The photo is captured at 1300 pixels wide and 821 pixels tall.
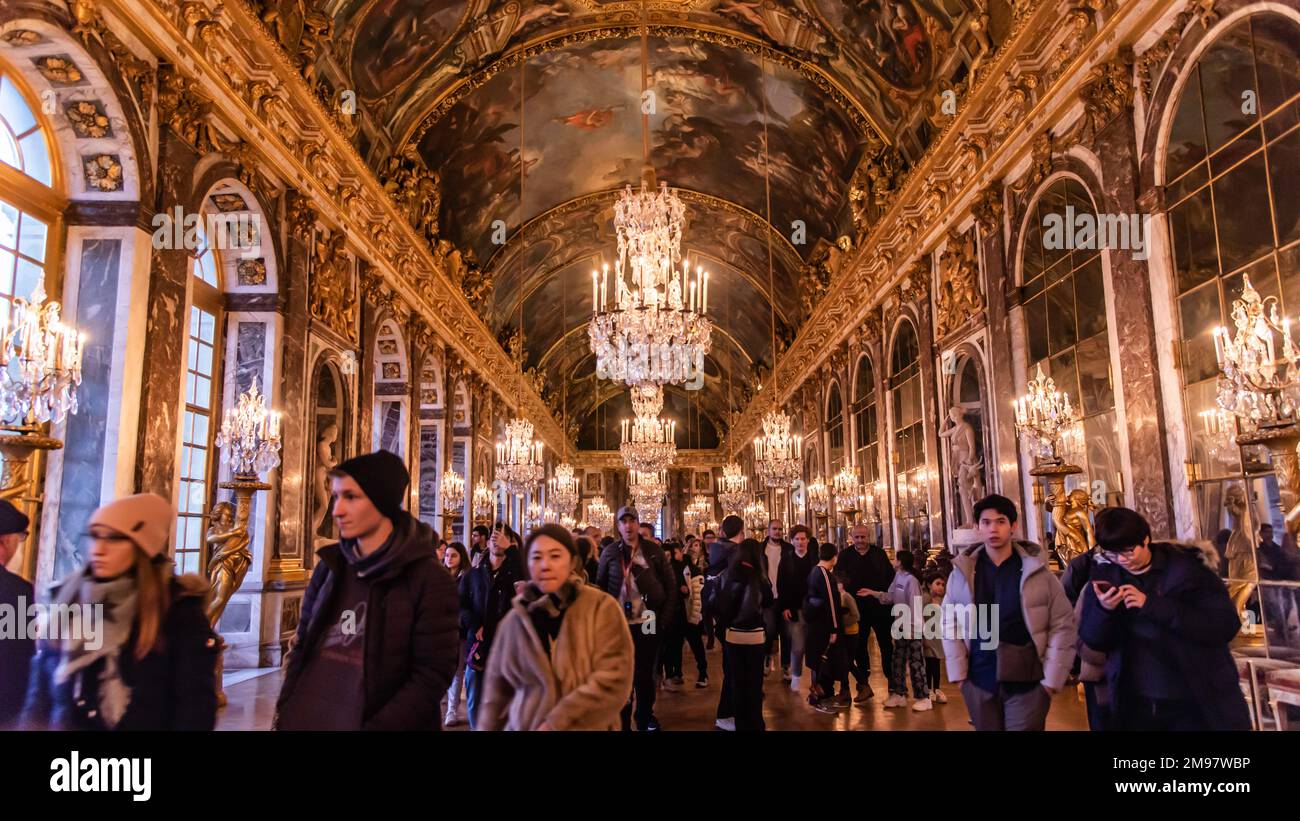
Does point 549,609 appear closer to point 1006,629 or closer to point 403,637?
point 403,637

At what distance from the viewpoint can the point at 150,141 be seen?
7180mm

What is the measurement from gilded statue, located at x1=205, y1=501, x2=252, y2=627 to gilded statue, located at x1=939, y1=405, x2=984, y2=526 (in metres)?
8.93

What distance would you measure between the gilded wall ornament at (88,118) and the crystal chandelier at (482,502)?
47.1 feet

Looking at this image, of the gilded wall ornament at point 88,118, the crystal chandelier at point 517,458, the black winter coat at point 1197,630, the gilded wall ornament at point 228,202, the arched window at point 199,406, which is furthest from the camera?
the crystal chandelier at point 517,458

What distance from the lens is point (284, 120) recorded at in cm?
981

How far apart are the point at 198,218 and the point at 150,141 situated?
33.6 inches

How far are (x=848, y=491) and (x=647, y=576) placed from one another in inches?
427

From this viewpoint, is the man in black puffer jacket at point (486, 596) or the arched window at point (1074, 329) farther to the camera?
the arched window at point (1074, 329)

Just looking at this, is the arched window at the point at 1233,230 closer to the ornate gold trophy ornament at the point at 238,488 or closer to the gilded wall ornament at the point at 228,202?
the ornate gold trophy ornament at the point at 238,488

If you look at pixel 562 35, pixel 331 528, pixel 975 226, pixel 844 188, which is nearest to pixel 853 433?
pixel 844 188

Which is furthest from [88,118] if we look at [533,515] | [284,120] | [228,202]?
[533,515]

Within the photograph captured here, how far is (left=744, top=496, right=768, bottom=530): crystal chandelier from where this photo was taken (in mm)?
26359

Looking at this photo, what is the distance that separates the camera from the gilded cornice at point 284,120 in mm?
Result: 7527

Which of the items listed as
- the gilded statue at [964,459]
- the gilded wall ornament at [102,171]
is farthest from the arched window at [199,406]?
the gilded statue at [964,459]
